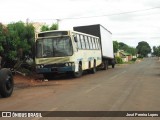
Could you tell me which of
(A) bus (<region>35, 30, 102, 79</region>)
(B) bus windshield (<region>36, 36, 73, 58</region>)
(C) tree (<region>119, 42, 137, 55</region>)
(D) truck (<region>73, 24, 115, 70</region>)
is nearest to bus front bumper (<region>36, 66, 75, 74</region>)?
(A) bus (<region>35, 30, 102, 79</region>)

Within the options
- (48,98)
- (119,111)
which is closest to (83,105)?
(119,111)

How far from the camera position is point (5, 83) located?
43.8ft

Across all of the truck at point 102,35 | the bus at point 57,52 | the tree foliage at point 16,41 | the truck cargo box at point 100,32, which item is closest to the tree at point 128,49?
the truck at point 102,35

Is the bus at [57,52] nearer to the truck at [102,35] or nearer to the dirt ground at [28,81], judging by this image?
the dirt ground at [28,81]

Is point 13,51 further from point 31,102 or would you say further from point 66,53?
point 31,102

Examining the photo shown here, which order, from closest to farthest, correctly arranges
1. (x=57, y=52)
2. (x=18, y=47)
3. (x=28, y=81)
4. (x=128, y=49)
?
(x=28, y=81), (x=57, y=52), (x=18, y=47), (x=128, y=49)

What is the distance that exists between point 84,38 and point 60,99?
13.8m

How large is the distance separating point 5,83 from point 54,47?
30.4ft

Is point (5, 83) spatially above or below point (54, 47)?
below

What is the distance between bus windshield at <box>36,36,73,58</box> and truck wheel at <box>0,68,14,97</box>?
847 centimetres

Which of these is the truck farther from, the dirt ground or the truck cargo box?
the dirt ground

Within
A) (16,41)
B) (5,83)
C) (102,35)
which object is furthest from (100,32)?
(5,83)

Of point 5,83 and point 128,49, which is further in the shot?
point 128,49

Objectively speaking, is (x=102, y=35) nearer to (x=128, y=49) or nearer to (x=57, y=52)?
(x=57, y=52)
